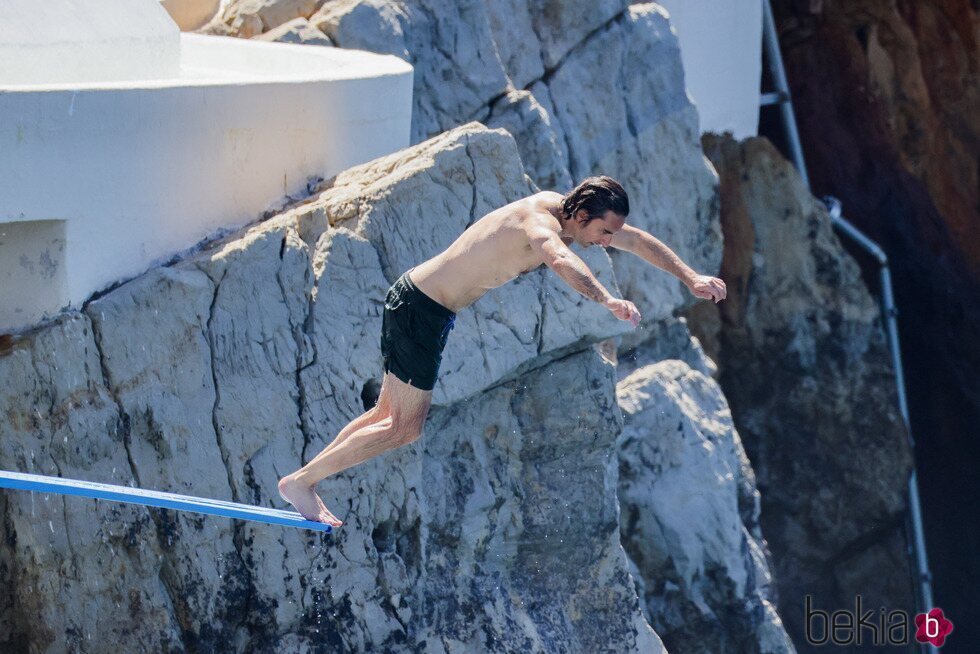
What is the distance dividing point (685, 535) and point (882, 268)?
749cm

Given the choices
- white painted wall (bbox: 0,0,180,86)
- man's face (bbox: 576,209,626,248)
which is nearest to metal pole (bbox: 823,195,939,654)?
white painted wall (bbox: 0,0,180,86)

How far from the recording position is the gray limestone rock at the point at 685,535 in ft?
38.8

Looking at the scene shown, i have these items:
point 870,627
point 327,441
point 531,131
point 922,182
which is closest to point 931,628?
point 870,627

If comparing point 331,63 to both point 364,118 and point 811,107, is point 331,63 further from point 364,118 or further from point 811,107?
point 811,107

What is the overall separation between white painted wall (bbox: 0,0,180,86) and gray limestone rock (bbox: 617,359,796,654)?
5026 mm

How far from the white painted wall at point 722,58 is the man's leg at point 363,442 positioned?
31.2 feet

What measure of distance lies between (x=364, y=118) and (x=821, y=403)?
9693 mm

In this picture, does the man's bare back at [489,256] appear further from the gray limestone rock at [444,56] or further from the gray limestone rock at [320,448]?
the gray limestone rock at [444,56]

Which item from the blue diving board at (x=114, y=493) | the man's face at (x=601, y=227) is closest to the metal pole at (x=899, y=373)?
the man's face at (x=601, y=227)

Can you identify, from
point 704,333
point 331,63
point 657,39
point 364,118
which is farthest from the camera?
point 704,333

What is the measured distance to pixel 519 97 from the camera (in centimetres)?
1176

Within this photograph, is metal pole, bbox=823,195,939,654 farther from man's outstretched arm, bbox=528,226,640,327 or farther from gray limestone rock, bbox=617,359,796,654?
man's outstretched arm, bbox=528,226,640,327

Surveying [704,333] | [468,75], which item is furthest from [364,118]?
[704,333]

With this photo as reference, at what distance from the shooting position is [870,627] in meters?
17.1
